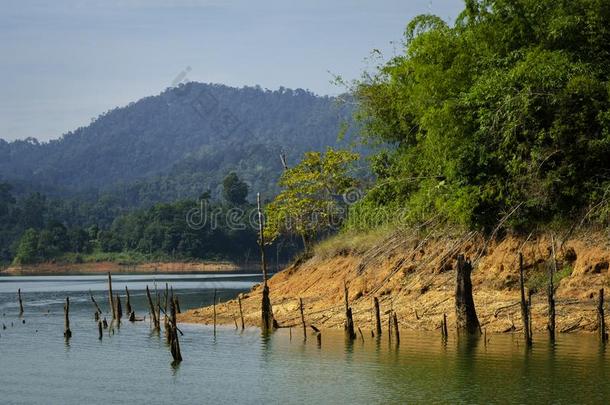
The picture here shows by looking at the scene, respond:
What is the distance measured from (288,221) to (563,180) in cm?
2432

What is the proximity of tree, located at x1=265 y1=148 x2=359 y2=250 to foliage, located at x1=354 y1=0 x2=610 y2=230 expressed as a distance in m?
14.0

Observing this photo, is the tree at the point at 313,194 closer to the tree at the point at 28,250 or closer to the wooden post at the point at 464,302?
the wooden post at the point at 464,302

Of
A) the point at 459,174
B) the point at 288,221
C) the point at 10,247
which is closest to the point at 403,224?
the point at 459,174

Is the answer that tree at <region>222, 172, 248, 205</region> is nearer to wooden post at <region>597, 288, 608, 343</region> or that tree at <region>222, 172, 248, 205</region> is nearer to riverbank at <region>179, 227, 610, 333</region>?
riverbank at <region>179, 227, 610, 333</region>

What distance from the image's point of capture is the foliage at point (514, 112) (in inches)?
1473

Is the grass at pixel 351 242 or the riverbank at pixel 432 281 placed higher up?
the grass at pixel 351 242

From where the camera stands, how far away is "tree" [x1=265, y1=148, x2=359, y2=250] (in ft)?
192

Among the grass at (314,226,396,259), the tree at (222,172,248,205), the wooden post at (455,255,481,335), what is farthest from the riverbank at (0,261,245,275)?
the wooden post at (455,255,481,335)

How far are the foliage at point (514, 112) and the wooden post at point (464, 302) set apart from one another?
5.09 meters

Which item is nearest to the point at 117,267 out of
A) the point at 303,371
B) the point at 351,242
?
the point at 351,242

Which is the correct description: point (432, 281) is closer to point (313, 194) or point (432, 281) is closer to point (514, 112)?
point (514, 112)

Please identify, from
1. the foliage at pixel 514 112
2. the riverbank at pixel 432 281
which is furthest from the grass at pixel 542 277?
the foliage at pixel 514 112

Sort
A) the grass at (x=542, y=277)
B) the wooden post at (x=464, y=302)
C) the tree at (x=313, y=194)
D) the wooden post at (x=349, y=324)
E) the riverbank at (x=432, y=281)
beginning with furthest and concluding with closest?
the tree at (x=313, y=194) → the grass at (x=542, y=277) → the wooden post at (x=349, y=324) → the riverbank at (x=432, y=281) → the wooden post at (x=464, y=302)

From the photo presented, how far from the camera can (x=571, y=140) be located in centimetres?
3769
